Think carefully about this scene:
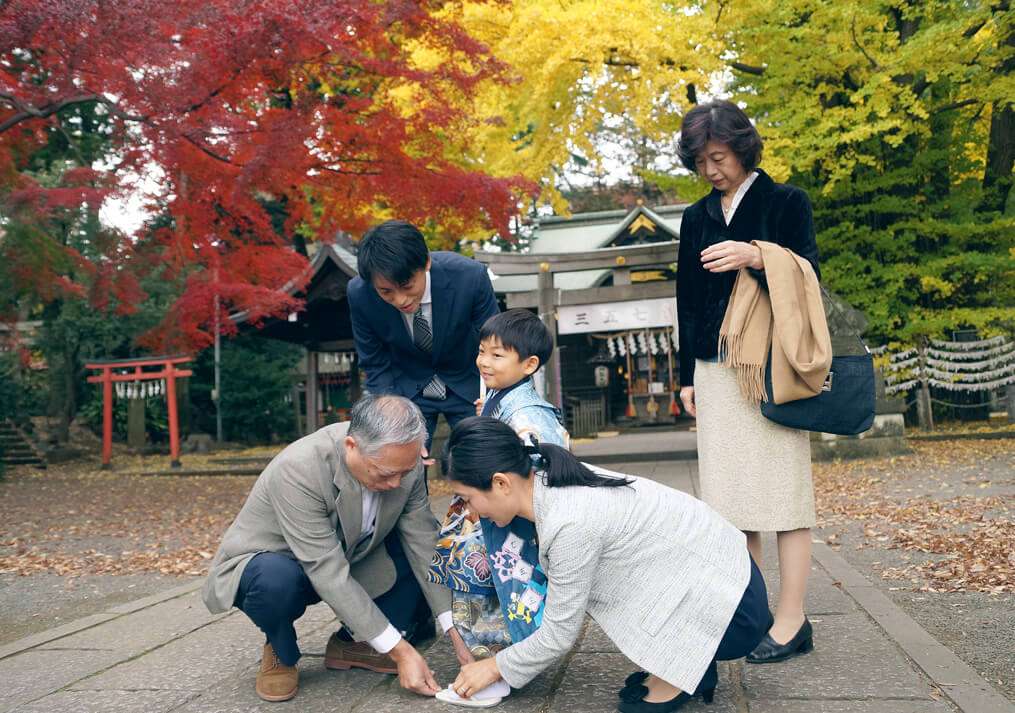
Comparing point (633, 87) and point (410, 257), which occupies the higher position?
point (633, 87)

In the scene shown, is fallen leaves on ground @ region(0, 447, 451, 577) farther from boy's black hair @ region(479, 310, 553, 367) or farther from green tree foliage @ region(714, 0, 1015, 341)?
green tree foliage @ region(714, 0, 1015, 341)

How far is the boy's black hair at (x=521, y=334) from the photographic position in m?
3.34

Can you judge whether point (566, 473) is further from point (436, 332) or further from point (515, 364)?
point (436, 332)

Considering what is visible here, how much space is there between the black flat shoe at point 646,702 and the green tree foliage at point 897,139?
831cm

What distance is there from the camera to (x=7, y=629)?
4680mm

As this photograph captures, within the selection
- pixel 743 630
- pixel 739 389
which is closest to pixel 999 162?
pixel 739 389

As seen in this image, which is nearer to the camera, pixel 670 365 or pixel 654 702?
pixel 654 702

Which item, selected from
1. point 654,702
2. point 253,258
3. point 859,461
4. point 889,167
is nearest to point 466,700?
point 654,702

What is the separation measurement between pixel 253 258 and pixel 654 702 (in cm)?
1110

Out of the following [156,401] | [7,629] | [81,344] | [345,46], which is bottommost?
[7,629]

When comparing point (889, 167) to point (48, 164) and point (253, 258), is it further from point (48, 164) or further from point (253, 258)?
point (48, 164)

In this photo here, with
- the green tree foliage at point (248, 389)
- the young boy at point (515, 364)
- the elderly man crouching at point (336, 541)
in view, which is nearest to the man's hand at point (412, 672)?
the elderly man crouching at point (336, 541)

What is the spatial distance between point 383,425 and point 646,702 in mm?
1161

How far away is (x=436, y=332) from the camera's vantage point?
12.2ft
